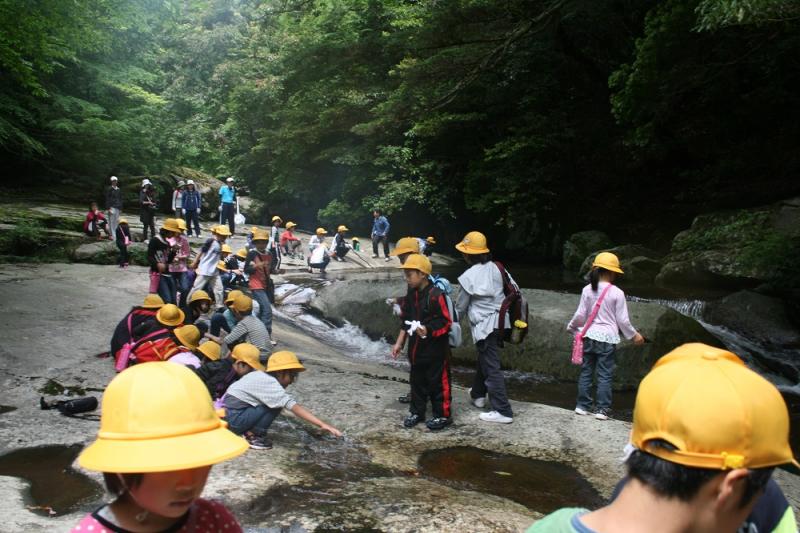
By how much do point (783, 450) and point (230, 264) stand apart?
33.6ft

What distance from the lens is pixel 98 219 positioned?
1741 centimetres

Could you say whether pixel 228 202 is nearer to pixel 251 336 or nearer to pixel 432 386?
pixel 251 336

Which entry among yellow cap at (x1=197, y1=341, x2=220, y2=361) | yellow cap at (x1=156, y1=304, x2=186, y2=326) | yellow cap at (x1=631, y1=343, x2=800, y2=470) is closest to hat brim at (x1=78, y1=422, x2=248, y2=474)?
yellow cap at (x1=631, y1=343, x2=800, y2=470)

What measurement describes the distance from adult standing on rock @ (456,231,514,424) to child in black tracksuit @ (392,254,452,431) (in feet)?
1.46

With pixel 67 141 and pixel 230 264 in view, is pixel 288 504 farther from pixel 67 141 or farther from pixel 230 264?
pixel 67 141

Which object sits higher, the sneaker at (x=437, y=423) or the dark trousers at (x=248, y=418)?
the dark trousers at (x=248, y=418)

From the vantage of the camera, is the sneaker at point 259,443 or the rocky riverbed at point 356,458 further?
the sneaker at point 259,443

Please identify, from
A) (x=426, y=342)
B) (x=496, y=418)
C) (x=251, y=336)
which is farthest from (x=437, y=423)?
(x=251, y=336)

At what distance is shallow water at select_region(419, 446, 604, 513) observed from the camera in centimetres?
495

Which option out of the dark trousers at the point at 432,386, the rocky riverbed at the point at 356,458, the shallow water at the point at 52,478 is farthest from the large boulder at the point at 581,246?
the shallow water at the point at 52,478

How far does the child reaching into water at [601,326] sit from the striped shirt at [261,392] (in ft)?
10.6

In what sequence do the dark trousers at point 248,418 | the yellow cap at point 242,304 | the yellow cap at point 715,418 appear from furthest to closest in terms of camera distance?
the yellow cap at point 242,304 < the dark trousers at point 248,418 < the yellow cap at point 715,418

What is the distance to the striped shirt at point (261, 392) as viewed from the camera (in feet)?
17.3

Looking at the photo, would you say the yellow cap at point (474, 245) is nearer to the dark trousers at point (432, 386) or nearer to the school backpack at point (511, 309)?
the school backpack at point (511, 309)
